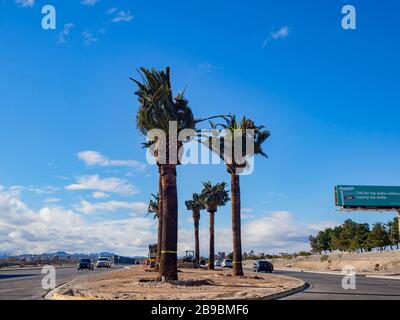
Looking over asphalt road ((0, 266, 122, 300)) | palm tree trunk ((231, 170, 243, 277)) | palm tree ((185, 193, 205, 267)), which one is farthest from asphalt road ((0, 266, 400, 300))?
palm tree ((185, 193, 205, 267))

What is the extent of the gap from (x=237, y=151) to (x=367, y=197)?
41.6 metres

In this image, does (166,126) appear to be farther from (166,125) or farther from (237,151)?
(237,151)

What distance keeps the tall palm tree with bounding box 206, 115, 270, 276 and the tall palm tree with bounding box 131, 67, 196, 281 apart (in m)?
9.69

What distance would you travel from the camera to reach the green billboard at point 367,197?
2776 inches

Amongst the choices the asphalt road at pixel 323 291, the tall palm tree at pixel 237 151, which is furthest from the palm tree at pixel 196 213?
the asphalt road at pixel 323 291

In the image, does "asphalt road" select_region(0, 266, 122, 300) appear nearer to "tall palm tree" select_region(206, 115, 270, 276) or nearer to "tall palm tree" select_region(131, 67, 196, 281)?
"tall palm tree" select_region(131, 67, 196, 281)

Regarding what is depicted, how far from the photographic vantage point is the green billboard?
7050 centimetres

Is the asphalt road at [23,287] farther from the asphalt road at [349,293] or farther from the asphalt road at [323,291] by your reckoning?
the asphalt road at [349,293]

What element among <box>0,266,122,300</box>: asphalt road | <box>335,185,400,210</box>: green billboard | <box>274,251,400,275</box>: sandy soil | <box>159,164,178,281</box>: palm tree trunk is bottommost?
<box>274,251,400,275</box>: sandy soil

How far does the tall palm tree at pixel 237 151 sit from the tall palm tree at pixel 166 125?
969cm

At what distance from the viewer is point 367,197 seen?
7144 cm
